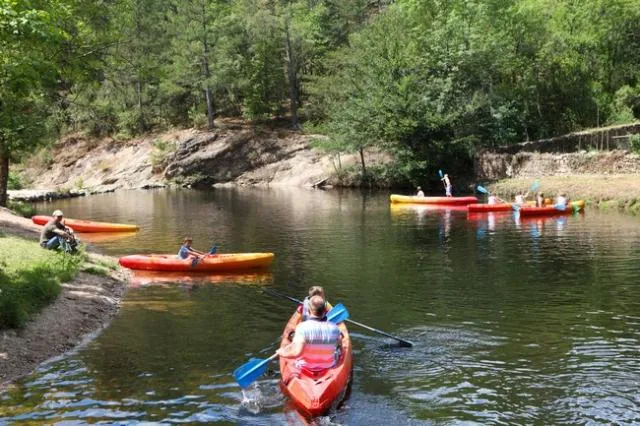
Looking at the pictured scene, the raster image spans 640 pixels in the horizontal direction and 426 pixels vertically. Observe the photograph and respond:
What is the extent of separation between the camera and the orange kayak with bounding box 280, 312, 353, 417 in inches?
352

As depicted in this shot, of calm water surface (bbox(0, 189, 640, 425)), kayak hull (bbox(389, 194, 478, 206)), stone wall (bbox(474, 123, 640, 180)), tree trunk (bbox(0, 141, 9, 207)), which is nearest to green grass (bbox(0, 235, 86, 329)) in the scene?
calm water surface (bbox(0, 189, 640, 425))

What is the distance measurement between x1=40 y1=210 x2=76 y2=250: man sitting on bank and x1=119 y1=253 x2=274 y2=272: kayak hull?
1961mm

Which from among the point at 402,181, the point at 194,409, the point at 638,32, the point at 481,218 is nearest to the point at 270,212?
the point at 481,218

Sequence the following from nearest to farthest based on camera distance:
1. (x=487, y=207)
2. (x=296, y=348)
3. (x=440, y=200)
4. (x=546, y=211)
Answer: (x=296, y=348) → (x=546, y=211) → (x=487, y=207) → (x=440, y=200)

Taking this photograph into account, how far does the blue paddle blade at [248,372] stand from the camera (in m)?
9.83

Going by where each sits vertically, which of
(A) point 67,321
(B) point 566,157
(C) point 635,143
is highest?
(C) point 635,143

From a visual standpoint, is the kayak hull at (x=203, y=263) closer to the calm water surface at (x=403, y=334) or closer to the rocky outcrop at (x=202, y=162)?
the calm water surface at (x=403, y=334)

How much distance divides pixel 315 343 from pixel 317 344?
34 mm

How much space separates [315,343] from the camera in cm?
975

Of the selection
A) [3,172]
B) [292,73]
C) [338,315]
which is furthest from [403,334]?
[292,73]

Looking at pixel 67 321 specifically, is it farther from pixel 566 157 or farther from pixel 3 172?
pixel 566 157

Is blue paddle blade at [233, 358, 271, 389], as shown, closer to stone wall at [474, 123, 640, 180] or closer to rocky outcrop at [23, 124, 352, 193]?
stone wall at [474, 123, 640, 180]

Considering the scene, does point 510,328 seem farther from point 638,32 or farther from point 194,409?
point 638,32

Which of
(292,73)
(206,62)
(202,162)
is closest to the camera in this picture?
(206,62)
